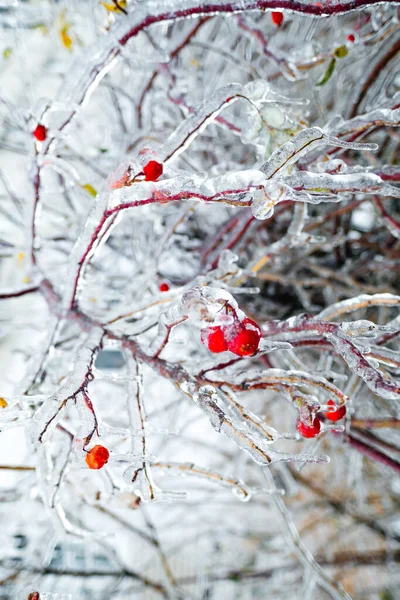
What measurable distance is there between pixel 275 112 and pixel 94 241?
0.27 metres

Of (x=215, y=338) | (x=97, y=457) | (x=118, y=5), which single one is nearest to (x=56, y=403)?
(x=97, y=457)

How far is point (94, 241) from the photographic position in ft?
1.59

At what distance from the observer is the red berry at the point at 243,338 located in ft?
1.18

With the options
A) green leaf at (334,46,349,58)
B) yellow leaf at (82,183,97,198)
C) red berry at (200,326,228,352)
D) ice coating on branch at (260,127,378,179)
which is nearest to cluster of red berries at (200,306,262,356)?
red berry at (200,326,228,352)

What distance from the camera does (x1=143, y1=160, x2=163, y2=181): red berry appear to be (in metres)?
0.42

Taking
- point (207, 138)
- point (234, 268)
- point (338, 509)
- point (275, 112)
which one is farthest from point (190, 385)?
point (338, 509)

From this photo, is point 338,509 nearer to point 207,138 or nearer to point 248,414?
point 207,138

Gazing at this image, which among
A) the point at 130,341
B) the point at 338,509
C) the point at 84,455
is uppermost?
the point at 130,341

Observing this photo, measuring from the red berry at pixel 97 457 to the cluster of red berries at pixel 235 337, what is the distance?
153 mm

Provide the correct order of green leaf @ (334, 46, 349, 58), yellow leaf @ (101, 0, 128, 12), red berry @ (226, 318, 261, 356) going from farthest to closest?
green leaf @ (334, 46, 349, 58) < yellow leaf @ (101, 0, 128, 12) < red berry @ (226, 318, 261, 356)

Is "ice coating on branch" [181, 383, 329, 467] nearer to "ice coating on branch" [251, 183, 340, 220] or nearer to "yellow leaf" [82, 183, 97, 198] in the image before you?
"ice coating on branch" [251, 183, 340, 220]

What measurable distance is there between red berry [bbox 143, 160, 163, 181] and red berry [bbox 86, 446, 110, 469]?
262 millimetres

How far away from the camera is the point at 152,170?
1.38 feet

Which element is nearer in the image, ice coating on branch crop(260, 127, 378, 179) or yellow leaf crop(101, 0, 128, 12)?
ice coating on branch crop(260, 127, 378, 179)
